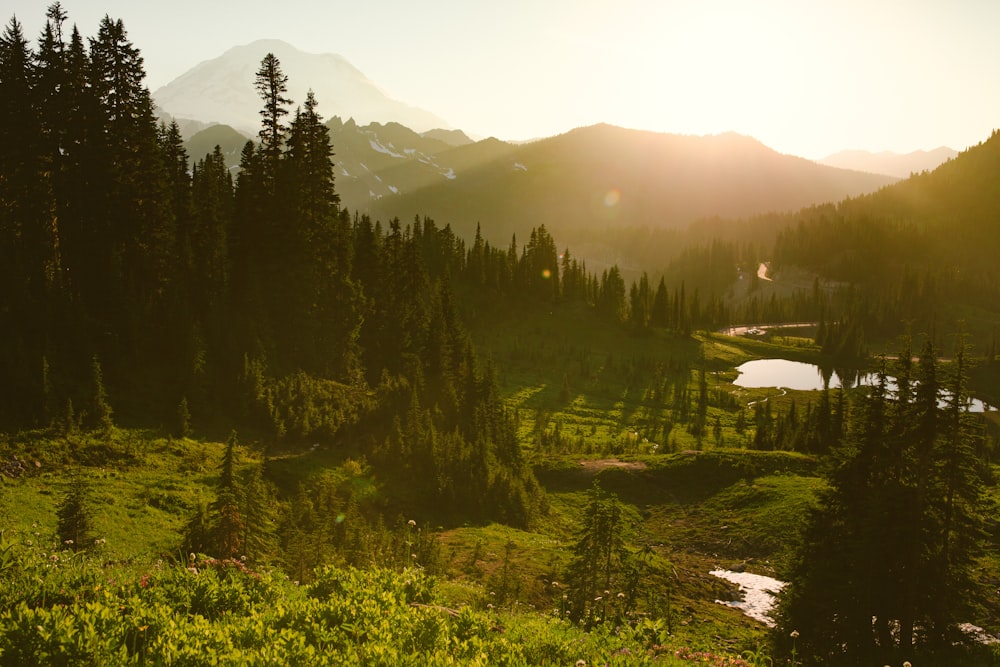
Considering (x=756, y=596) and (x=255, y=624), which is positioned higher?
(x=255, y=624)

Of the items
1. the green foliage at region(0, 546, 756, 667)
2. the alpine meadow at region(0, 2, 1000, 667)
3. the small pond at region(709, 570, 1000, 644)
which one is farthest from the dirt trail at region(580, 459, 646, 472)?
the green foliage at region(0, 546, 756, 667)

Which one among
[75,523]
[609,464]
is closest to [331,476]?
[75,523]

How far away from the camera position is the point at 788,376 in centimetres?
14088

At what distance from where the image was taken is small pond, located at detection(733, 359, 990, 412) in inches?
4985

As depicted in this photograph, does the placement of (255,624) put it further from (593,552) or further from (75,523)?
(593,552)

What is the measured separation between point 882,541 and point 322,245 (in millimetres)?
40073

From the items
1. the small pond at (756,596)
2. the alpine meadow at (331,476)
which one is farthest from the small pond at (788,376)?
the small pond at (756,596)

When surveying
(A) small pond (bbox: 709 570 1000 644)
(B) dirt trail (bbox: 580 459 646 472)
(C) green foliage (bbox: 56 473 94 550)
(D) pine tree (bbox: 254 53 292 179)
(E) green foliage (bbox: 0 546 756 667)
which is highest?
(D) pine tree (bbox: 254 53 292 179)

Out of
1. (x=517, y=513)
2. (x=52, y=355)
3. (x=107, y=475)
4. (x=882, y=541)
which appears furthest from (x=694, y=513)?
(x=52, y=355)

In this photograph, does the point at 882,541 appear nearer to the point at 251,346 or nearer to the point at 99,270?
the point at 251,346

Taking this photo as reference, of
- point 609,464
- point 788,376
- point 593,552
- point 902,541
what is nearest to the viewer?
point 902,541

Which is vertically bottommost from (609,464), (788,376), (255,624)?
(788,376)

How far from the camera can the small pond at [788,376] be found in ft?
415

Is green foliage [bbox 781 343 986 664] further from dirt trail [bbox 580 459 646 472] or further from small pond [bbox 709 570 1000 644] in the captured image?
dirt trail [bbox 580 459 646 472]
